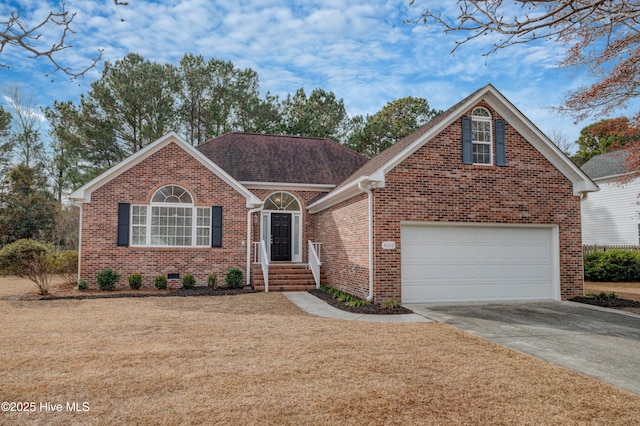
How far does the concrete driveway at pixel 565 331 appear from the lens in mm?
5438

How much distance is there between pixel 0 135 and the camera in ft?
93.2

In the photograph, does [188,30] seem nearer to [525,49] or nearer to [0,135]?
[525,49]

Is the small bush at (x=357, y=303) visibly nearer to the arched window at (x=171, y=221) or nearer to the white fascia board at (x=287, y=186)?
the arched window at (x=171, y=221)

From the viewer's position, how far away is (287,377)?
15.7ft

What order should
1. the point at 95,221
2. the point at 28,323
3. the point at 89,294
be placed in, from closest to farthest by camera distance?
the point at 28,323
the point at 89,294
the point at 95,221

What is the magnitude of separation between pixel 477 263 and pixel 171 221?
950 cm

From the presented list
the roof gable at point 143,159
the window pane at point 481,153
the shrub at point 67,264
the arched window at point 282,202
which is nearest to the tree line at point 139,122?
the shrub at point 67,264

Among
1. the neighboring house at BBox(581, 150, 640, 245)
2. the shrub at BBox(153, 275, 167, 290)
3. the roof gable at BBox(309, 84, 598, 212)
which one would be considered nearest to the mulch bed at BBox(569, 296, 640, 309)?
the roof gable at BBox(309, 84, 598, 212)

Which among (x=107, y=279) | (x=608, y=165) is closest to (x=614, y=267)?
(x=608, y=165)

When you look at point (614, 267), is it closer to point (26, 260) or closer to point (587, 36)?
point (587, 36)

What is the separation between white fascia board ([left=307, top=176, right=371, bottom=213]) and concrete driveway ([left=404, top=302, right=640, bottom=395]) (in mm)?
3307

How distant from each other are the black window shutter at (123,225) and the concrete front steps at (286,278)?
415 centimetres

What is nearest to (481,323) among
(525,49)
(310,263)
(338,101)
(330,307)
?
(330,307)

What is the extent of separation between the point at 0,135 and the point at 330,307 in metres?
29.7
